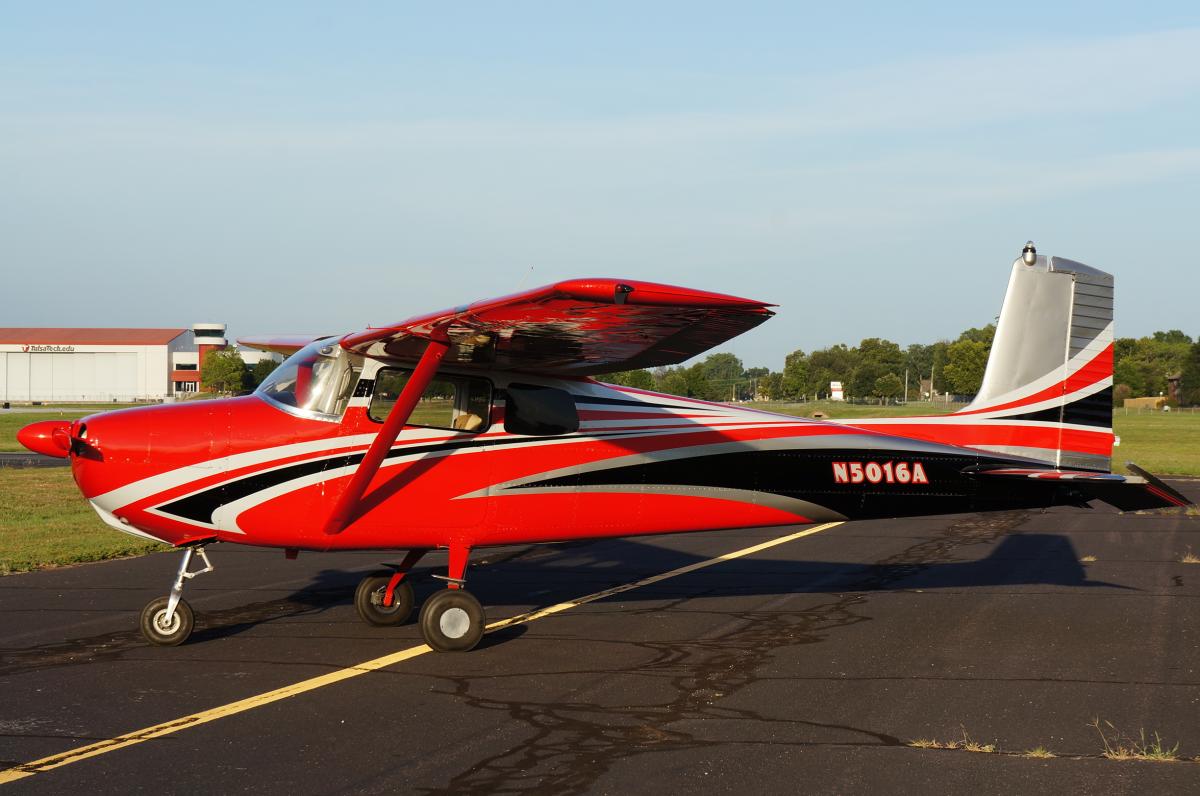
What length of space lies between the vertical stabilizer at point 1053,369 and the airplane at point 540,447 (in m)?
0.02

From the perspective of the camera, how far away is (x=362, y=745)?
5.78m

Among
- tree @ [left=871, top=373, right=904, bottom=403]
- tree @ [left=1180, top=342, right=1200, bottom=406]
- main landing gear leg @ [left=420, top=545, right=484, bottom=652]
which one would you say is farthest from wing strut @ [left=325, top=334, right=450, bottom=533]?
tree @ [left=1180, top=342, right=1200, bottom=406]

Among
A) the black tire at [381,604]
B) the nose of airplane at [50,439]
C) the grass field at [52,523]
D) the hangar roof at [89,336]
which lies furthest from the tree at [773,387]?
the nose of airplane at [50,439]

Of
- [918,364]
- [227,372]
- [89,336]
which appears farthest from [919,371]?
[89,336]

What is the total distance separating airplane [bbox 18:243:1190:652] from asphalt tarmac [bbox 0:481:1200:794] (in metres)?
0.81

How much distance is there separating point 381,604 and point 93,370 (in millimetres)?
140750

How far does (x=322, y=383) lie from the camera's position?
8.41 meters

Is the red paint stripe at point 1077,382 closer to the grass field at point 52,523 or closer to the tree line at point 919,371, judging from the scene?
the grass field at point 52,523

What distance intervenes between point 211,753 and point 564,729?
185 cm

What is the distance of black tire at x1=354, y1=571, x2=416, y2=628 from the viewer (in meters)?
9.19

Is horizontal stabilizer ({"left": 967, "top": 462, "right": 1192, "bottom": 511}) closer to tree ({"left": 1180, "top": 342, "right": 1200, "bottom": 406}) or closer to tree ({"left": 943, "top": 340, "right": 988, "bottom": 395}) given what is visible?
tree ({"left": 943, "top": 340, "right": 988, "bottom": 395})

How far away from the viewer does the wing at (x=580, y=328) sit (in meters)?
6.36

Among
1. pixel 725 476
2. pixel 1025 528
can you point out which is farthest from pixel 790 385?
pixel 725 476

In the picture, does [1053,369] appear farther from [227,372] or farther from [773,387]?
[773,387]
